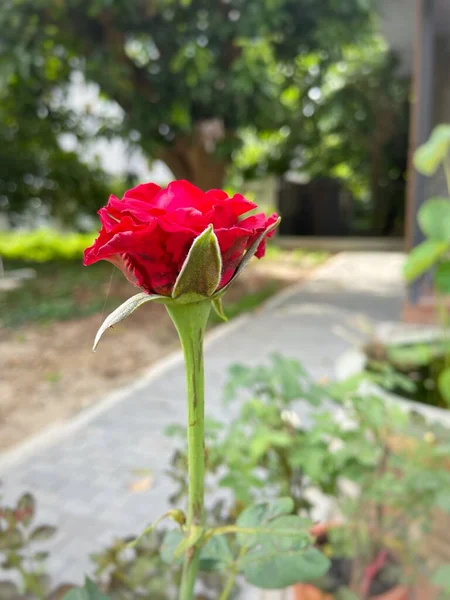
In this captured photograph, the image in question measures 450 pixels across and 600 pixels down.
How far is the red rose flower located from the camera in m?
0.41

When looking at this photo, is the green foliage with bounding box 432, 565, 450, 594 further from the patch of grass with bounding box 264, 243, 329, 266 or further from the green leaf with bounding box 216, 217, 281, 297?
the patch of grass with bounding box 264, 243, 329, 266

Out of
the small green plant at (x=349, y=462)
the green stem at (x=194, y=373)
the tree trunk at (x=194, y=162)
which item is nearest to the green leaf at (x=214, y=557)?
the green stem at (x=194, y=373)

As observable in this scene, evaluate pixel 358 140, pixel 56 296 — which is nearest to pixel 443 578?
pixel 56 296

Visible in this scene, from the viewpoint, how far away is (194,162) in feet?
19.8

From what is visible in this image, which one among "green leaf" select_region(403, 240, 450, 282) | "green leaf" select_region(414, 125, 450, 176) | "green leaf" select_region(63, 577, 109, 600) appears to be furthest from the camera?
"green leaf" select_region(414, 125, 450, 176)

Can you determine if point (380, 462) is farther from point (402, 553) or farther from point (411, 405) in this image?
point (411, 405)

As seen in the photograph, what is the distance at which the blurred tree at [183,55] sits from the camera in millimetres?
4637

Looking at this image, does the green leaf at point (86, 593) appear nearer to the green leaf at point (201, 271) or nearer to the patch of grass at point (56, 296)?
the green leaf at point (201, 271)

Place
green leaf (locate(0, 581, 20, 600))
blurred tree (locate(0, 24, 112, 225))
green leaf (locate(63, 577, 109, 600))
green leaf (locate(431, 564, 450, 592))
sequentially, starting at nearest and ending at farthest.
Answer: green leaf (locate(63, 577, 109, 600)) < green leaf (locate(0, 581, 20, 600)) < green leaf (locate(431, 564, 450, 592)) < blurred tree (locate(0, 24, 112, 225))

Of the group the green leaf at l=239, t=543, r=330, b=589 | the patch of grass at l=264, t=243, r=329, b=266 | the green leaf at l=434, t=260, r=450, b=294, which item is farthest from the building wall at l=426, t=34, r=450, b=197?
the green leaf at l=239, t=543, r=330, b=589

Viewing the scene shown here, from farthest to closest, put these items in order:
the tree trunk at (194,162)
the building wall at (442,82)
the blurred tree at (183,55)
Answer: the tree trunk at (194,162), the building wall at (442,82), the blurred tree at (183,55)

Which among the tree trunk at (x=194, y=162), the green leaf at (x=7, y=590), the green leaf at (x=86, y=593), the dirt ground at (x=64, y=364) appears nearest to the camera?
the green leaf at (x=86, y=593)

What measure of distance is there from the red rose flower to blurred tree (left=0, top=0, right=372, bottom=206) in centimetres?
440

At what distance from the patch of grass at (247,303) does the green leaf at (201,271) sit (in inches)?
187
